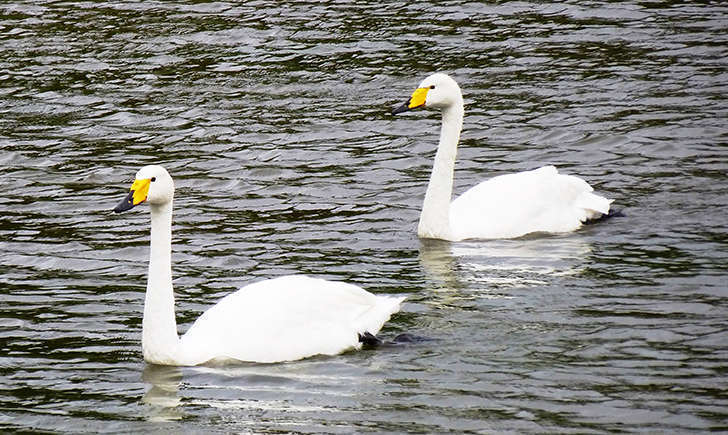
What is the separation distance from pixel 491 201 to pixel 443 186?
513mm

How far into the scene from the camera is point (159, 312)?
1045 centimetres

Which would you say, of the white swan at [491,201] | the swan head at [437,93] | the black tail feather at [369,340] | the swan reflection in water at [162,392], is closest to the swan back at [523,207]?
the white swan at [491,201]

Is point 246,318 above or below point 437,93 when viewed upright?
below

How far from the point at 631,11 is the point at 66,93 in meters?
8.04

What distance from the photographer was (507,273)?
40.8 ft

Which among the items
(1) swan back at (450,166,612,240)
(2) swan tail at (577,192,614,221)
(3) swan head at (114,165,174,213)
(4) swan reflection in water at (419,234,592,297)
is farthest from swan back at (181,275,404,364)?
(2) swan tail at (577,192,614,221)

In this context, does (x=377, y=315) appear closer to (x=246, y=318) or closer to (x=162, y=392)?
(x=246, y=318)

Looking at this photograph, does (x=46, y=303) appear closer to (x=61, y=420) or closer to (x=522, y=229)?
(x=61, y=420)

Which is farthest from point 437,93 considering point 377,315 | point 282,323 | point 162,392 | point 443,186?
point 162,392

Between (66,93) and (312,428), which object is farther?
(66,93)

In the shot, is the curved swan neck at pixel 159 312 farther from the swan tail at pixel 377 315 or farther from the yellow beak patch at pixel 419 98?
the yellow beak patch at pixel 419 98

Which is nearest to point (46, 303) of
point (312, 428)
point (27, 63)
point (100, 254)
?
point (100, 254)

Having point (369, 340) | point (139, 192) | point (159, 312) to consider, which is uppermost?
point (139, 192)

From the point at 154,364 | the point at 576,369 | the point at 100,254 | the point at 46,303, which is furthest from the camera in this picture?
the point at 100,254
